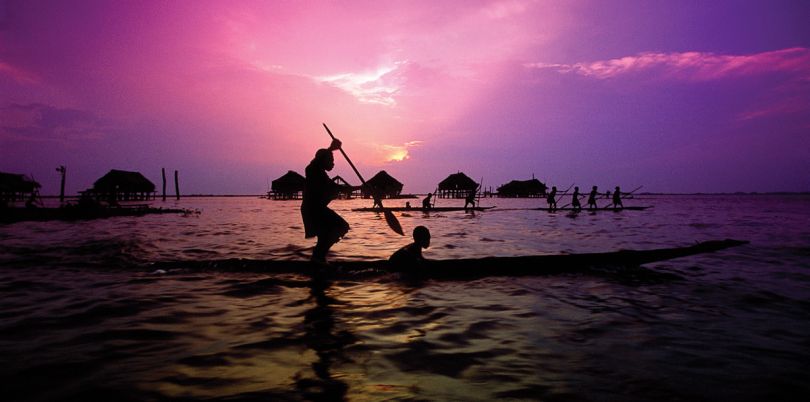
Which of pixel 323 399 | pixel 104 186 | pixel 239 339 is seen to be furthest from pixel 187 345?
pixel 104 186

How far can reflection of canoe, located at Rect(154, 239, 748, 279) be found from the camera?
6602 millimetres

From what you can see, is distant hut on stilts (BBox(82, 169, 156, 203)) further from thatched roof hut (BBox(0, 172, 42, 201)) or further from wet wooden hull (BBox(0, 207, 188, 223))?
wet wooden hull (BBox(0, 207, 188, 223))

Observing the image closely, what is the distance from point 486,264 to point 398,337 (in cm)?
350

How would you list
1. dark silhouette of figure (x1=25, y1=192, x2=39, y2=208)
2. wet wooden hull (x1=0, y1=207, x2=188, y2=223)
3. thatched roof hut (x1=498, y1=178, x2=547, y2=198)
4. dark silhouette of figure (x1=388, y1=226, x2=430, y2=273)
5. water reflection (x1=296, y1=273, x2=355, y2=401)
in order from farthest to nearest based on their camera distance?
thatched roof hut (x1=498, y1=178, x2=547, y2=198), dark silhouette of figure (x1=25, y1=192, x2=39, y2=208), wet wooden hull (x1=0, y1=207, x2=188, y2=223), dark silhouette of figure (x1=388, y1=226, x2=430, y2=273), water reflection (x1=296, y1=273, x2=355, y2=401)

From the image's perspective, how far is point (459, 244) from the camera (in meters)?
11.5

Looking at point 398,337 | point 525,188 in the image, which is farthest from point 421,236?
point 525,188

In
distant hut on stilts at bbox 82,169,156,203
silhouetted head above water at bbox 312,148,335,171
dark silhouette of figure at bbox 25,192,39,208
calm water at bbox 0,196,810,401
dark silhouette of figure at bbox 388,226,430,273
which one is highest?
distant hut on stilts at bbox 82,169,156,203

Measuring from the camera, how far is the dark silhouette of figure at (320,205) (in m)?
6.79

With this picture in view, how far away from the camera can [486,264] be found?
6.65 meters

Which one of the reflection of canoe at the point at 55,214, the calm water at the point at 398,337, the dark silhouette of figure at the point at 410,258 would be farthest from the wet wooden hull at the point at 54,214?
the dark silhouette of figure at the point at 410,258

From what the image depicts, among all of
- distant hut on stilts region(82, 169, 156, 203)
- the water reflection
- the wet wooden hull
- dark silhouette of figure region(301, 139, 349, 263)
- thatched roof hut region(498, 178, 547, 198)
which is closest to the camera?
the water reflection

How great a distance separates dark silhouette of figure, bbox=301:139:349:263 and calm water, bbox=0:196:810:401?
89 centimetres

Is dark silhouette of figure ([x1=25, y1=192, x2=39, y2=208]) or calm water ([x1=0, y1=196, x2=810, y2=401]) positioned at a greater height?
dark silhouette of figure ([x1=25, y1=192, x2=39, y2=208])

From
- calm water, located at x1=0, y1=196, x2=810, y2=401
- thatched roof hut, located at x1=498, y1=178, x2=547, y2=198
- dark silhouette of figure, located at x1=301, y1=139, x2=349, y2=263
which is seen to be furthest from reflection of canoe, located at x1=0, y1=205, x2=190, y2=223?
thatched roof hut, located at x1=498, y1=178, x2=547, y2=198
